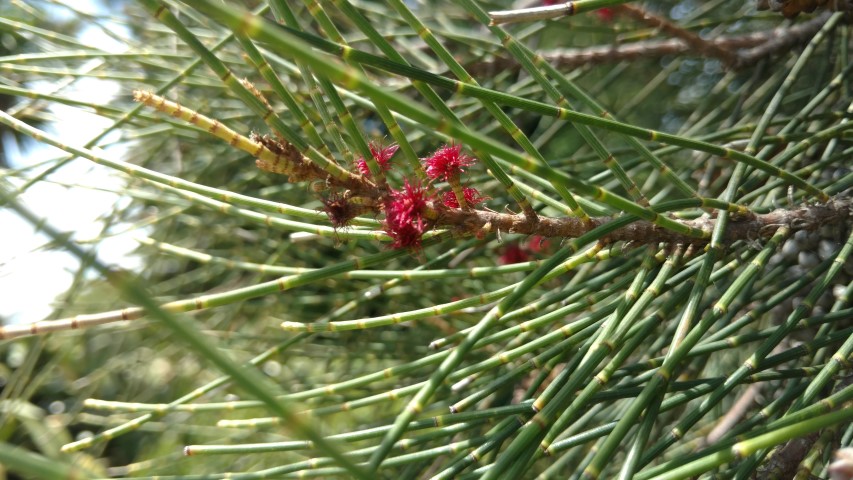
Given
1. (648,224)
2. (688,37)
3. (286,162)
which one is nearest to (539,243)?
(648,224)

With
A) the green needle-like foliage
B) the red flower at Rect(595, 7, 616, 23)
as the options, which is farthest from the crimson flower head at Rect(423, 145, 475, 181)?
the red flower at Rect(595, 7, 616, 23)

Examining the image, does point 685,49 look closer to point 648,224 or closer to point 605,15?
point 605,15

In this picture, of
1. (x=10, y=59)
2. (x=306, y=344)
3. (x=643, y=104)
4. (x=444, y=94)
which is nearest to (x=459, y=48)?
(x=444, y=94)

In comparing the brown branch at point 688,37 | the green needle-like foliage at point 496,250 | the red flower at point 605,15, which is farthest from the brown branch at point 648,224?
the red flower at point 605,15

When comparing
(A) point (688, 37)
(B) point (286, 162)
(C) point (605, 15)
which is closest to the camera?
(B) point (286, 162)

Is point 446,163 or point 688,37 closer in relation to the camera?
point 446,163

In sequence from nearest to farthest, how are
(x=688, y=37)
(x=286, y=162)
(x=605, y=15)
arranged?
1. (x=286, y=162)
2. (x=688, y=37)
3. (x=605, y=15)

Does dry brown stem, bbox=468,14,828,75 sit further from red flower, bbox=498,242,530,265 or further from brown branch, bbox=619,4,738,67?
red flower, bbox=498,242,530,265

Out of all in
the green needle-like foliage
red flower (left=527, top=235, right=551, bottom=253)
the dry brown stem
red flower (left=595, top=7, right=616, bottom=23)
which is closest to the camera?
the green needle-like foliage
